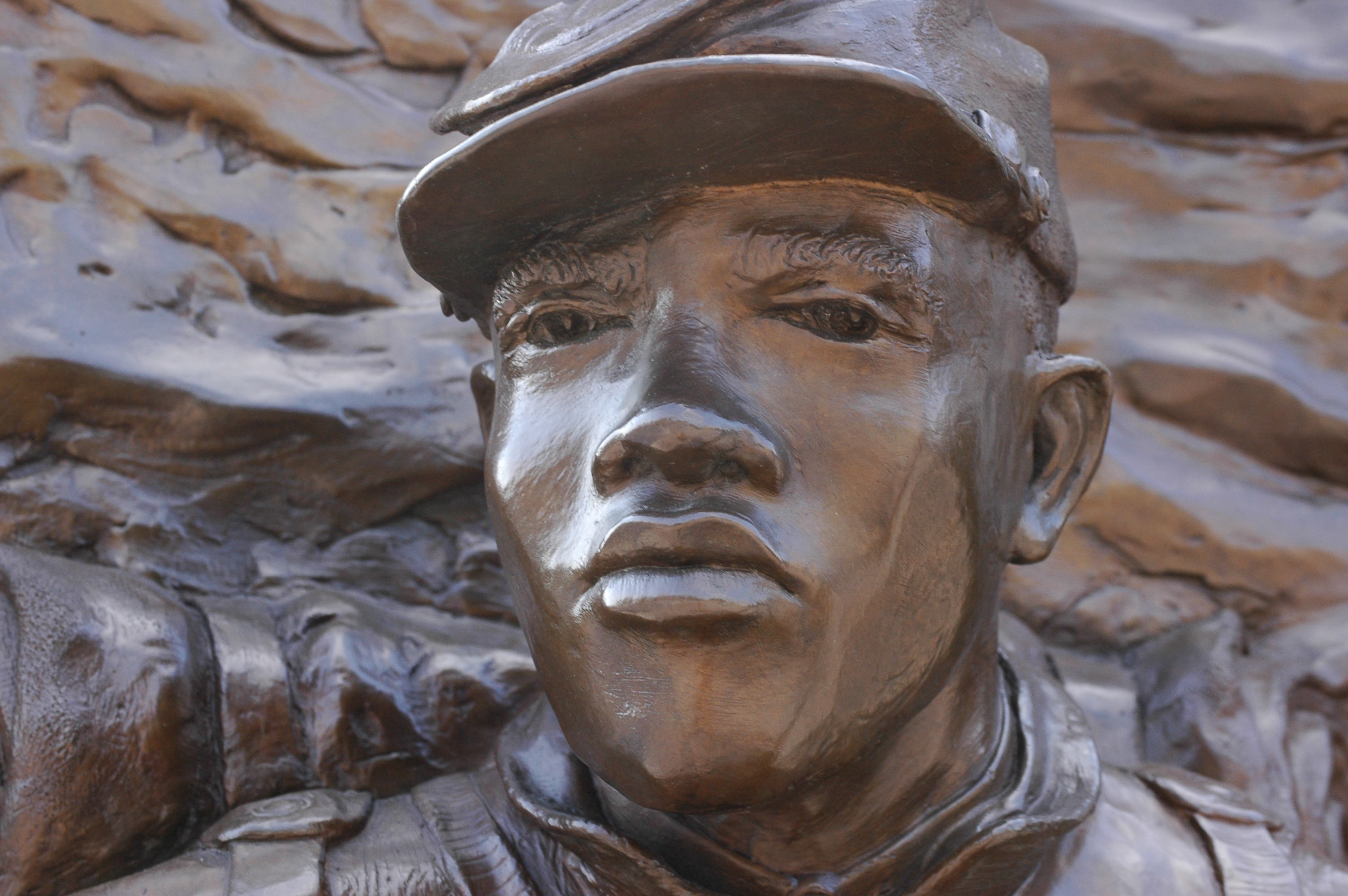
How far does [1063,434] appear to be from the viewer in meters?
1.69

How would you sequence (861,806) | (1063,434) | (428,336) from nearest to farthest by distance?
(861,806) → (1063,434) → (428,336)

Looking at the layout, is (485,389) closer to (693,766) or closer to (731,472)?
(731,472)

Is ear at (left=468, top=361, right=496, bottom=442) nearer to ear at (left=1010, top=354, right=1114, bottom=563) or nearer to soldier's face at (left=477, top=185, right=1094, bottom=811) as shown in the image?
soldier's face at (left=477, top=185, right=1094, bottom=811)

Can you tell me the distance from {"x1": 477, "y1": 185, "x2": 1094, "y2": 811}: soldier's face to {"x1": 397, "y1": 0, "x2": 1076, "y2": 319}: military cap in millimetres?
47

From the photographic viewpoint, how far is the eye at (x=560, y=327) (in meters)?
1.51

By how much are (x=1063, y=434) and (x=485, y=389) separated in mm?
827

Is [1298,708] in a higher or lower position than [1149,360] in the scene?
lower

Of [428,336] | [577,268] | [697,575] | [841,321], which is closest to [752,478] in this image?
[697,575]

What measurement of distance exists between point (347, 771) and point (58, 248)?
1022 mm

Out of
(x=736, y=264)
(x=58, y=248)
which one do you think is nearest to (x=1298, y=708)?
(x=736, y=264)

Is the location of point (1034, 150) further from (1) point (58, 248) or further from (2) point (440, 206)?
(1) point (58, 248)

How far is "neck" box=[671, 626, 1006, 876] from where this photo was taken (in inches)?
61.4

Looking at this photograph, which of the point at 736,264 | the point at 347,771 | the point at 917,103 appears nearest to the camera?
the point at 917,103

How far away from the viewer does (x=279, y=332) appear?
225 centimetres
